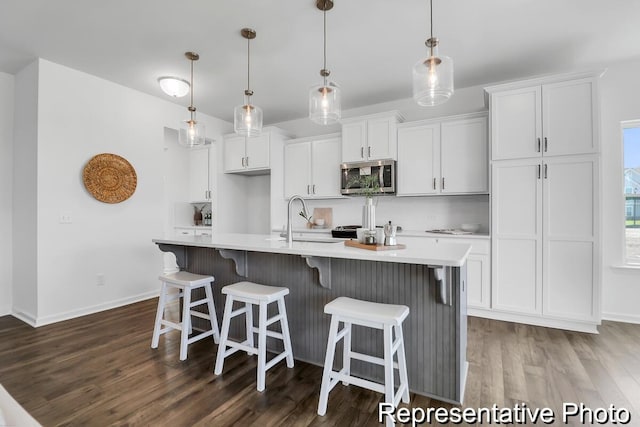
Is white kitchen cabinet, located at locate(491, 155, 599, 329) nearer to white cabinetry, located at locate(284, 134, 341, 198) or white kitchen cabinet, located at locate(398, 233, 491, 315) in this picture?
white kitchen cabinet, located at locate(398, 233, 491, 315)

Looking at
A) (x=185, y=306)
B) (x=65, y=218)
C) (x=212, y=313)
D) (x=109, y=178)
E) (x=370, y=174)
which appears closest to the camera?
(x=185, y=306)

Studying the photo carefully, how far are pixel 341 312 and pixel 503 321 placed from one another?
2.44 m

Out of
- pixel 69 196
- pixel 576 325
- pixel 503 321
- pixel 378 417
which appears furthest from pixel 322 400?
pixel 69 196

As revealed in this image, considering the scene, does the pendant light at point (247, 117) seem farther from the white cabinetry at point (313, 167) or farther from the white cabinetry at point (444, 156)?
the white cabinetry at point (444, 156)

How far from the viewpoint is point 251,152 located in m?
5.03

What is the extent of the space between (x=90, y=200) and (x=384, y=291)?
11.4ft

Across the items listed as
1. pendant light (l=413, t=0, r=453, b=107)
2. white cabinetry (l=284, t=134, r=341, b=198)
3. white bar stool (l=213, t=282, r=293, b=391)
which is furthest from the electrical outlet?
pendant light (l=413, t=0, r=453, b=107)

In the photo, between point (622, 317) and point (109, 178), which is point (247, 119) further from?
point (622, 317)

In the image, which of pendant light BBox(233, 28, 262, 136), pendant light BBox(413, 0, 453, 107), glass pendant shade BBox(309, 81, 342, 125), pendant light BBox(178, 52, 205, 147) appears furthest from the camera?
Result: pendant light BBox(178, 52, 205, 147)

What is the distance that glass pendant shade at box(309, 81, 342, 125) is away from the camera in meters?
2.34

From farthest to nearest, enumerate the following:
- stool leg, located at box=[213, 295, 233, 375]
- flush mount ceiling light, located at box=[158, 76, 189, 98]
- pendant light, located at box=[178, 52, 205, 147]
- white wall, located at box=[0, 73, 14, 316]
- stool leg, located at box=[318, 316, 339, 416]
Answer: flush mount ceiling light, located at box=[158, 76, 189, 98], white wall, located at box=[0, 73, 14, 316], pendant light, located at box=[178, 52, 205, 147], stool leg, located at box=[213, 295, 233, 375], stool leg, located at box=[318, 316, 339, 416]

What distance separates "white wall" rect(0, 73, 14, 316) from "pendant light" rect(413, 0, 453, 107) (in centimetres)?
436

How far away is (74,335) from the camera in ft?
9.64

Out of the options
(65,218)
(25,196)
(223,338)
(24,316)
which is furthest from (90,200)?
(223,338)
